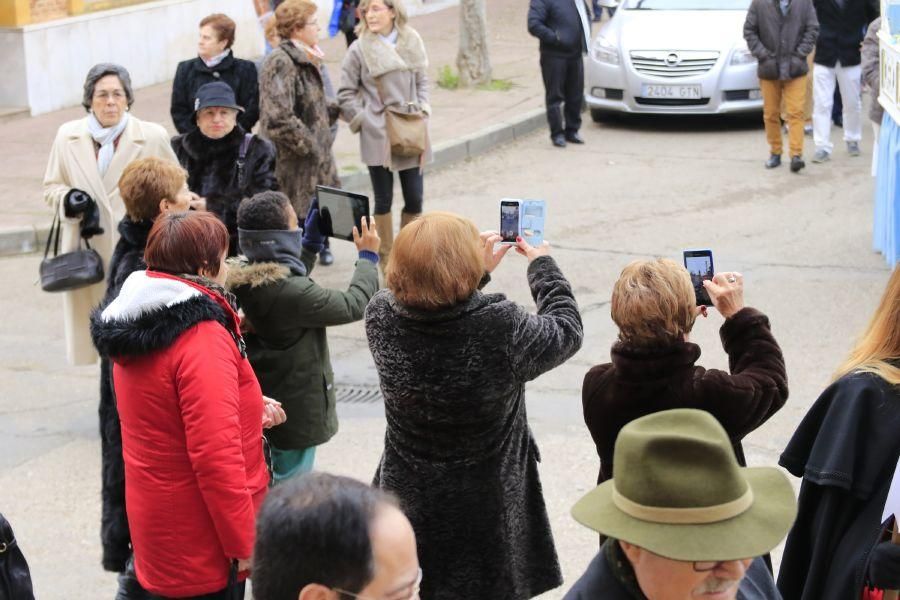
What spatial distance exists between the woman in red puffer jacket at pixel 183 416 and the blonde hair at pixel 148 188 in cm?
112

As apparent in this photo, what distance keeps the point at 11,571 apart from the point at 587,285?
654 cm

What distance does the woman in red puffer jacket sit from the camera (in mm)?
4102

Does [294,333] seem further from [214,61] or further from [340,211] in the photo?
[214,61]

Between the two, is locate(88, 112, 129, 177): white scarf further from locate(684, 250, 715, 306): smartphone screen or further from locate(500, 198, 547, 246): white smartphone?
locate(684, 250, 715, 306): smartphone screen

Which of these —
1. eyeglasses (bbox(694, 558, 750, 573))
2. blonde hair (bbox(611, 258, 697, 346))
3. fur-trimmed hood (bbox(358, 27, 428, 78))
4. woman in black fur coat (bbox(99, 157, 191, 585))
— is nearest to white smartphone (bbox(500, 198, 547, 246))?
blonde hair (bbox(611, 258, 697, 346))

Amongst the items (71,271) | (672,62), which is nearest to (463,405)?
(71,271)

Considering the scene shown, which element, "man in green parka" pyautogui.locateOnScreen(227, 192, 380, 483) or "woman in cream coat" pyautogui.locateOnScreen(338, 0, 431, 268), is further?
"woman in cream coat" pyautogui.locateOnScreen(338, 0, 431, 268)

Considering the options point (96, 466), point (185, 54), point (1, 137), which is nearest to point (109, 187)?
point (96, 466)

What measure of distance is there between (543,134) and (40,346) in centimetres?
785

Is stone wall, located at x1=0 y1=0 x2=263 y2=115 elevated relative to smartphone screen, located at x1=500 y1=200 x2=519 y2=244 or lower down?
lower down

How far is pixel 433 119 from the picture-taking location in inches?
607

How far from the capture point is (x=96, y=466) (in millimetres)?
6949

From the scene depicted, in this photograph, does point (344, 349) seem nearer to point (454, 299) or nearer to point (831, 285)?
point (831, 285)

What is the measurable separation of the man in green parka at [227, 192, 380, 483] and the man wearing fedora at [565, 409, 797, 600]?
8.22ft
